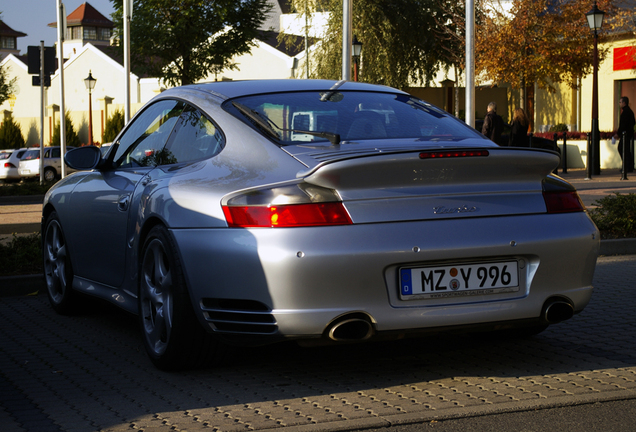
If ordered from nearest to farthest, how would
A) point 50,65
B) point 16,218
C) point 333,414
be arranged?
point 333,414 → point 16,218 → point 50,65

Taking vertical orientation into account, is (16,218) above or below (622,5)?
below

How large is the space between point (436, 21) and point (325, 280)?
32938 mm

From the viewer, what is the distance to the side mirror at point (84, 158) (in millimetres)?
5773

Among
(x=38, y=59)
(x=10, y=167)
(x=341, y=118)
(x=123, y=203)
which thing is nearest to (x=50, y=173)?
(x=10, y=167)

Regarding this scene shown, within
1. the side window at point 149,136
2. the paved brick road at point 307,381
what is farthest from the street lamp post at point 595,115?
the side window at point 149,136

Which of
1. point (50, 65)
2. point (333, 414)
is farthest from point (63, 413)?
point (50, 65)

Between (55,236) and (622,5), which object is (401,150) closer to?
(55,236)

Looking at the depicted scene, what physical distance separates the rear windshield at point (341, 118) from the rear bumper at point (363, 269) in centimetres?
67

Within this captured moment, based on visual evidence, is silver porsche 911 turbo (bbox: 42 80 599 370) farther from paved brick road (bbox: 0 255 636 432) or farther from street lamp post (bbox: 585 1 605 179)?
street lamp post (bbox: 585 1 605 179)

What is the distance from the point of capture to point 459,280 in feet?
13.3

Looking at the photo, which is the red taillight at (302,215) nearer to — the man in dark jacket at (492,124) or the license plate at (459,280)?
the license plate at (459,280)

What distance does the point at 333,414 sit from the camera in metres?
3.81

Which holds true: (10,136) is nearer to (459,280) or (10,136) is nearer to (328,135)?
(328,135)

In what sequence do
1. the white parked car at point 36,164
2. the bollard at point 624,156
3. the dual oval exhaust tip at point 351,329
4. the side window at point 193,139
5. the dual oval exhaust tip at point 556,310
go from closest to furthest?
the dual oval exhaust tip at point 351,329, the dual oval exhaust tip at point 556,310, the side window at point 193,139, the bollard at point 624,156, the white parked car at point 36,164
